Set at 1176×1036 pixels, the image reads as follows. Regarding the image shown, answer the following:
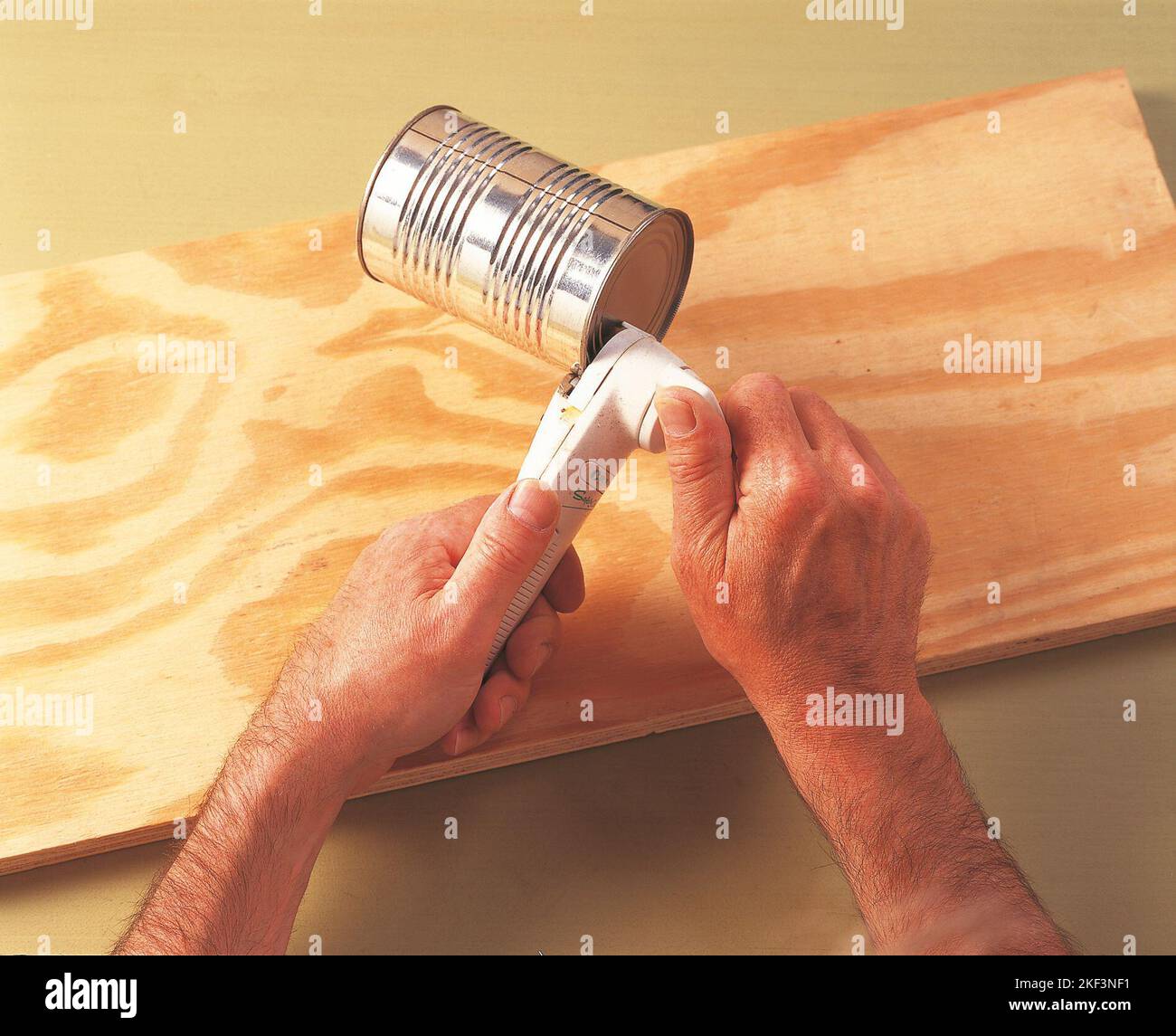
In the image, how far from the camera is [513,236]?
1.29m

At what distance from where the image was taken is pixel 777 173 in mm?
1723

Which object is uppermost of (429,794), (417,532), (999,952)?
(417,532)

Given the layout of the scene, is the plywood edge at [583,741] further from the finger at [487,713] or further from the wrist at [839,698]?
the wrist at [839,698]

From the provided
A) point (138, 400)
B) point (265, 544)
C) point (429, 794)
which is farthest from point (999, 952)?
point (138, 400)

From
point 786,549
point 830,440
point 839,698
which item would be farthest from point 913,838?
point 830,440

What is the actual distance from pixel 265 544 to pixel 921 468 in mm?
873

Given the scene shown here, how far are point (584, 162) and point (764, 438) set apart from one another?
82 centimetres

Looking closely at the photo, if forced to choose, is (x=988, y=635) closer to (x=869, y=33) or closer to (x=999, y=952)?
(x=999, y=952)

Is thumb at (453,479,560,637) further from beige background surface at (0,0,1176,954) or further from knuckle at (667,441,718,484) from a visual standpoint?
beige background surface at (0,0,1176,954)

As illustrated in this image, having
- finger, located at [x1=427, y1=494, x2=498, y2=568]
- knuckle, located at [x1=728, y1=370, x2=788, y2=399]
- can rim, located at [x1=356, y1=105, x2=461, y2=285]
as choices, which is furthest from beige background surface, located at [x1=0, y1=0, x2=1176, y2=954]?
can rim, located at [x1=356, y1=105, x2=461, y2=285]

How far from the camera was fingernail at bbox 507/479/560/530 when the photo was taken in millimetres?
1242

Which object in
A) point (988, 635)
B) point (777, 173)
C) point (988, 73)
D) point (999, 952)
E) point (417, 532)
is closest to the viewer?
point (999, 952)

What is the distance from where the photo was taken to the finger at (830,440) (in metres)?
1.29

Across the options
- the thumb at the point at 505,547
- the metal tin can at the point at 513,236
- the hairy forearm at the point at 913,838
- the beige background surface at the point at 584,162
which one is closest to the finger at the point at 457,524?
the thumb at the point at 505,547
